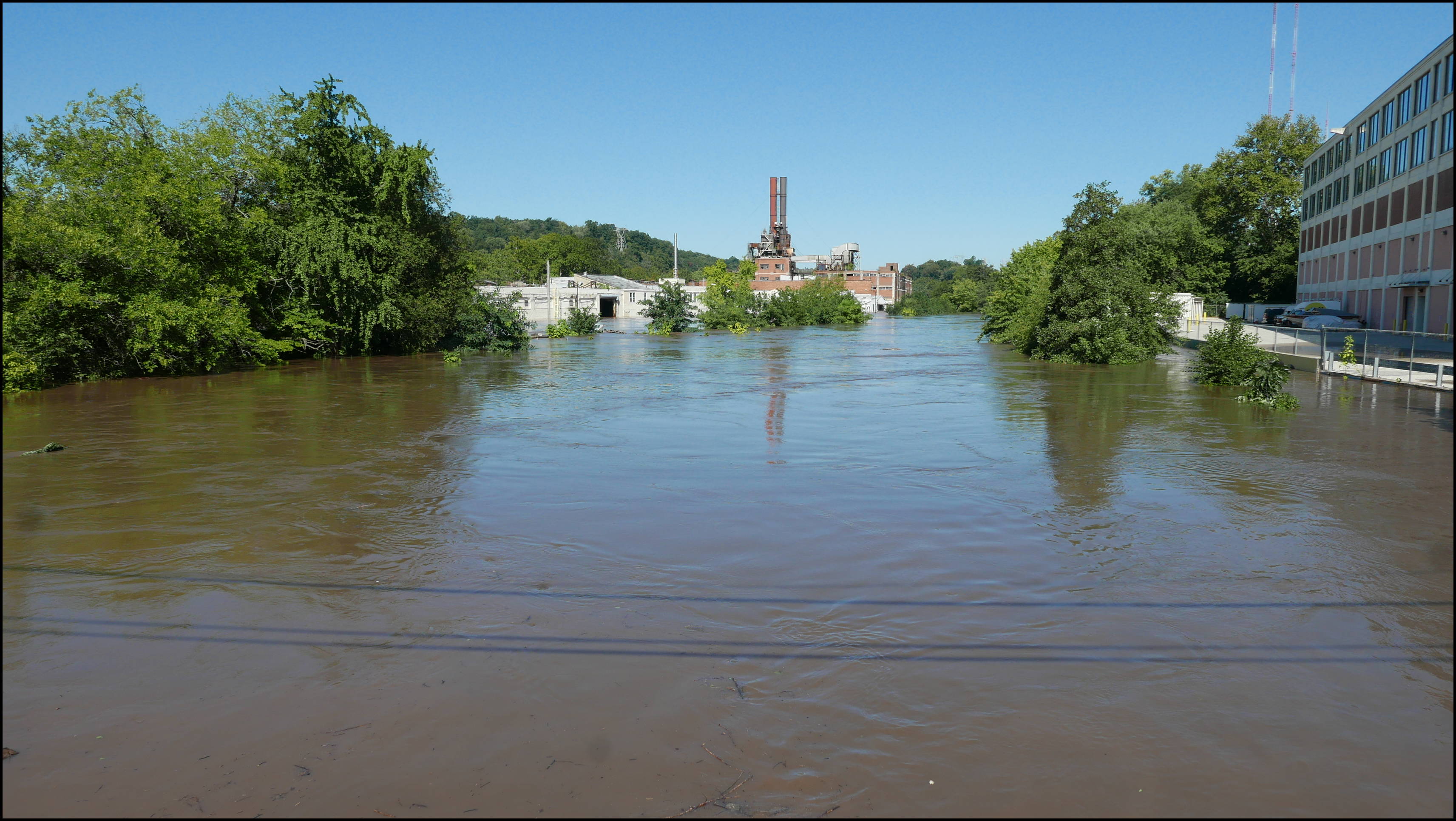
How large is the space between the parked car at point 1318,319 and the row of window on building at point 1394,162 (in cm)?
779

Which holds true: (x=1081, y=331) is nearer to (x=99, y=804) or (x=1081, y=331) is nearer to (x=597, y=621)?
(x=597, y=621)

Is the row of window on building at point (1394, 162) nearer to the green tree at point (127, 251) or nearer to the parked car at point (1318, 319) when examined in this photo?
the parked car at point (1318, 319)

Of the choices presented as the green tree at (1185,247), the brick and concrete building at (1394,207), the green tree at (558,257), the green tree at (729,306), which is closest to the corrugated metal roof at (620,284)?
the green tree at (729,306)

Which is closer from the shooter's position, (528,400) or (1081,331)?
(528,400)

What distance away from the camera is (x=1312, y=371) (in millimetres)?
27812

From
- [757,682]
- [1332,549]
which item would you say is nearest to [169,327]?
[757,682]

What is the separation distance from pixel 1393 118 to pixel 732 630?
207 ft

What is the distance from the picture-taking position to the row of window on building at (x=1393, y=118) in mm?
46375

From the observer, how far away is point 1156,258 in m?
43.3

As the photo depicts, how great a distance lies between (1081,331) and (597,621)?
30004mm

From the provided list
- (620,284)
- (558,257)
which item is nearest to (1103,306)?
(620,284)

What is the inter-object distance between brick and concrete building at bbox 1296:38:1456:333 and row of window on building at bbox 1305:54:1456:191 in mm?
71

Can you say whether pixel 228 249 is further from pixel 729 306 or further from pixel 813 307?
pixel 813 307

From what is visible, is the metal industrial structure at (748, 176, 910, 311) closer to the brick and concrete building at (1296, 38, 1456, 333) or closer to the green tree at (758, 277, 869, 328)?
the green tree at (758, 277, 869, 328)
